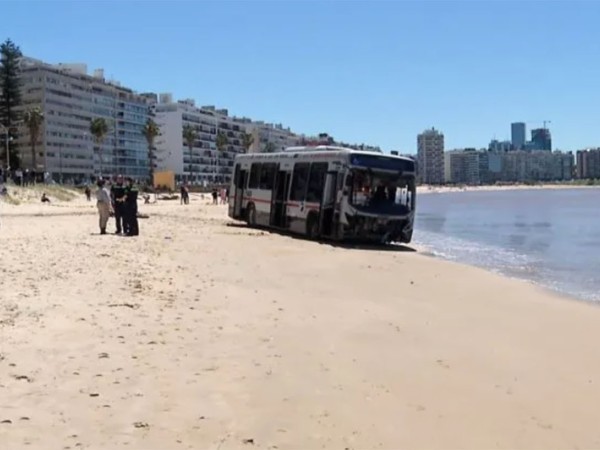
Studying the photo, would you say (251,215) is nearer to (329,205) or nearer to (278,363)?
(329,205)

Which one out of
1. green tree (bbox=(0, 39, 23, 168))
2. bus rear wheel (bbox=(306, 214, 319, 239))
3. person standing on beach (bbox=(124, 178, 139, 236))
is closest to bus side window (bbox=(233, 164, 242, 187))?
bus rear wheel (bbox=(306, 214, 319, 239))

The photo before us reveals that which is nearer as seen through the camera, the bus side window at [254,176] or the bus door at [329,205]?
the bus door at [329,205]

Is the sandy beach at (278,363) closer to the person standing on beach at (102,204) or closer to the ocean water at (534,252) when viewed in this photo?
the ocean water at (534,252)

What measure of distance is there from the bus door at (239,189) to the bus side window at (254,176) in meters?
0.51

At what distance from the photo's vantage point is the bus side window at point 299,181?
24.3 m

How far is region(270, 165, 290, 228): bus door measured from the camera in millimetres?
25938

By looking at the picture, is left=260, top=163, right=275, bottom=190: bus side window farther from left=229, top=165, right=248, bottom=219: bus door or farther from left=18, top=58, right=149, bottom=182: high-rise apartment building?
left=18, top=58, right=149, bottom=182: high-rise apartment building

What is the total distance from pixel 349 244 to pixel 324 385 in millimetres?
17338

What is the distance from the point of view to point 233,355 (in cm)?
Result: 746

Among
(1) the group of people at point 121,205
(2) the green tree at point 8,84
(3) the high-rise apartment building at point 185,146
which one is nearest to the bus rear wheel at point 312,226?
(1) the group of people at point 121,205

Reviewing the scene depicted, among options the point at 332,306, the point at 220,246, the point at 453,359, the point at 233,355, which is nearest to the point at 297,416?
the point at 233,355

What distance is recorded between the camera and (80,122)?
5881 inches

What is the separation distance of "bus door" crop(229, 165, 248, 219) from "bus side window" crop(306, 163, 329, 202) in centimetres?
622

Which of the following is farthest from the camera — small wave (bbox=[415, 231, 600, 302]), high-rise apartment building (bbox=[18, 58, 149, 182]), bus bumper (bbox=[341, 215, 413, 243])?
high-rise apartment building (bbox=[18, 58, 149, 182])
